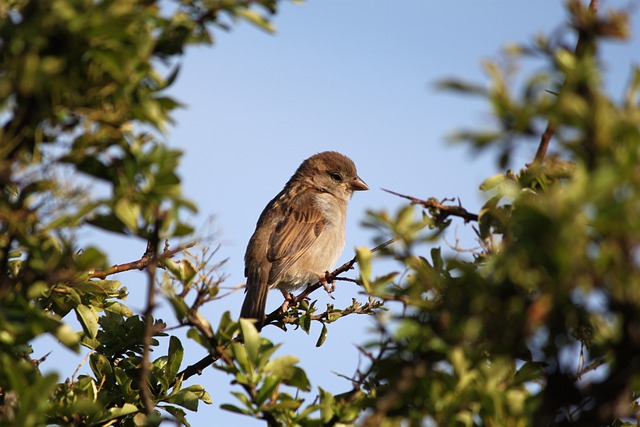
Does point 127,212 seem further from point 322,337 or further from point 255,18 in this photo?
point 322,337

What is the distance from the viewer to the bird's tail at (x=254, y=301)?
671cm

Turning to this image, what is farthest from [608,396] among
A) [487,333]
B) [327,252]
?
[327,252]

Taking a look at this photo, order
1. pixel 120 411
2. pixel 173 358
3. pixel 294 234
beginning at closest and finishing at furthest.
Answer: pixel 120 411 < pixel 173 358 < pixel 294 234

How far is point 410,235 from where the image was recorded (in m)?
2.53

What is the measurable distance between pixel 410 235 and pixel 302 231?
17.5 ft

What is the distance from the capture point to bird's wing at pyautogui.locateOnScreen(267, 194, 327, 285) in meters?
7.45

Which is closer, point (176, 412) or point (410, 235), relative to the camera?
point (410, 235)

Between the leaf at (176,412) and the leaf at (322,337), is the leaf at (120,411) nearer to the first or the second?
the leaf at (176,412)

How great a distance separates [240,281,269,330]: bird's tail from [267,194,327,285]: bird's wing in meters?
0.18

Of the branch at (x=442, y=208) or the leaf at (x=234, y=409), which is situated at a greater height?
the branch at (x=442, y=208)

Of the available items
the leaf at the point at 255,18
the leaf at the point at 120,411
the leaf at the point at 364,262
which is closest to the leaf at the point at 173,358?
the leaf at the point at 120,411

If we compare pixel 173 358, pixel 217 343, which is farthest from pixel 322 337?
pixel 217 343

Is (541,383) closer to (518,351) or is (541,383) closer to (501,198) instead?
(518,351)

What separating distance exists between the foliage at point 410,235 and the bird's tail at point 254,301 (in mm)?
3705
